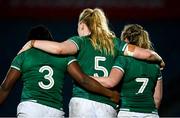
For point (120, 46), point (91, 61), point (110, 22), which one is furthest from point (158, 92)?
point (110, 22)

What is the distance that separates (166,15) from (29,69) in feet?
12.9

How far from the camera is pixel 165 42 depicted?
7.98m

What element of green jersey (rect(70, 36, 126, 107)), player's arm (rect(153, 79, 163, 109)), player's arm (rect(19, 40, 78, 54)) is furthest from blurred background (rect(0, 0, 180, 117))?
player's arm (rect(19, 40, 78, 54))

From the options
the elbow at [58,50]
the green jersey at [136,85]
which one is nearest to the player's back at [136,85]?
the green jersey at [136,85]

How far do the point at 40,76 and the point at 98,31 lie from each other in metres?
0.59

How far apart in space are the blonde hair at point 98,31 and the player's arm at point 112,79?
155 mm

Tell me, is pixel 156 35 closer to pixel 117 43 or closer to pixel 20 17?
pixel 20 17

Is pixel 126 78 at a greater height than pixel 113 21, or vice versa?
pixel 113 21

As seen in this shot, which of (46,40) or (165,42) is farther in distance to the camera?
(165,42)

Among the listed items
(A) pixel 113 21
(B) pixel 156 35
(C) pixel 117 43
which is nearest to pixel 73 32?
(A) pixel 113 21

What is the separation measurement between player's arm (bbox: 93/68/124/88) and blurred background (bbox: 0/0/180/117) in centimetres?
336

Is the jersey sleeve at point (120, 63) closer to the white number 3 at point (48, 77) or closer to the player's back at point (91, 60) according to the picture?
the player's back at point (91, 60)

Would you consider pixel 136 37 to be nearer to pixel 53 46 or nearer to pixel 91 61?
pixel 91 61

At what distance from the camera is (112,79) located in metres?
4.43
